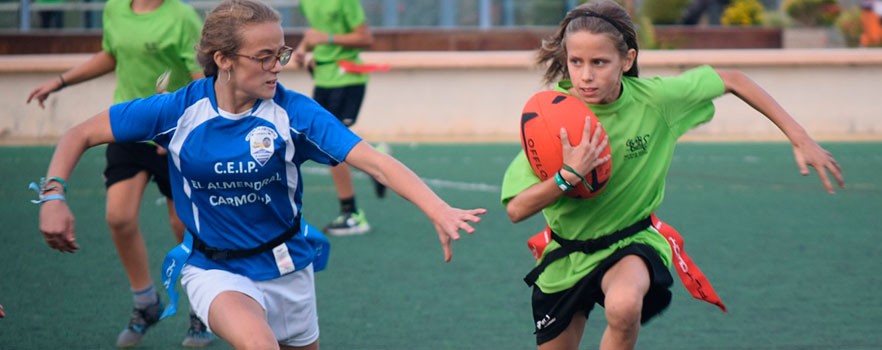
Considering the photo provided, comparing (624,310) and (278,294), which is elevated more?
(624,310)

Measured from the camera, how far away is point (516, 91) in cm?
1617

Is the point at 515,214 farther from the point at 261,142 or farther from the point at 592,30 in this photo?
the point at 261,142

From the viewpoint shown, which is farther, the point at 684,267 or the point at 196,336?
the point at 196,336

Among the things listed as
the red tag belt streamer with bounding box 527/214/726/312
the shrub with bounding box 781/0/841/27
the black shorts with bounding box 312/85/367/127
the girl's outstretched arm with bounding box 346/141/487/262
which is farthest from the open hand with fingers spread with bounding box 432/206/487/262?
the shrub with bounding box 781/0/841/27

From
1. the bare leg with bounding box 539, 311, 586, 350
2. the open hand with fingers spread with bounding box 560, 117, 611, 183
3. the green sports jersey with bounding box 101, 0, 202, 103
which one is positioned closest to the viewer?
the open hand with fingers spread with bounding box 560, 117, 611, 183

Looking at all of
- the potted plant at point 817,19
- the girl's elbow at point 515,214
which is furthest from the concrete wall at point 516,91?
the girl's elbow at point 515,214

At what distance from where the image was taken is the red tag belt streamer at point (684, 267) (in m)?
4.93

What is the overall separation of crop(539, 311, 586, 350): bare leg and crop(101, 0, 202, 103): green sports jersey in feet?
9.05

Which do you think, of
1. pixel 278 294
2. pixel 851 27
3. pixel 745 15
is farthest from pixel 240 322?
pixel 745 15

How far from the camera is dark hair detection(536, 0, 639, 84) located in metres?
4.79

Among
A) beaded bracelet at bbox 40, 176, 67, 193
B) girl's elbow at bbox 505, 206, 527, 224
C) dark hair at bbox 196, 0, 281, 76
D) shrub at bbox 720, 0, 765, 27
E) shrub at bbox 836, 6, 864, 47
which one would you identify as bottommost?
shrub at bbox 720, 0, 765, 27

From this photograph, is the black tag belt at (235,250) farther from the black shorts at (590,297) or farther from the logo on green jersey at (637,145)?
the logo on green jersey at (637,145)

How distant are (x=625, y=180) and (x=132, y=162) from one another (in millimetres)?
2720

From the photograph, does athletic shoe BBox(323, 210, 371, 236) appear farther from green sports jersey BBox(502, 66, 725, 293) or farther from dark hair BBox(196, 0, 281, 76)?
dark hair BBox(196, 0, 281, 76)
